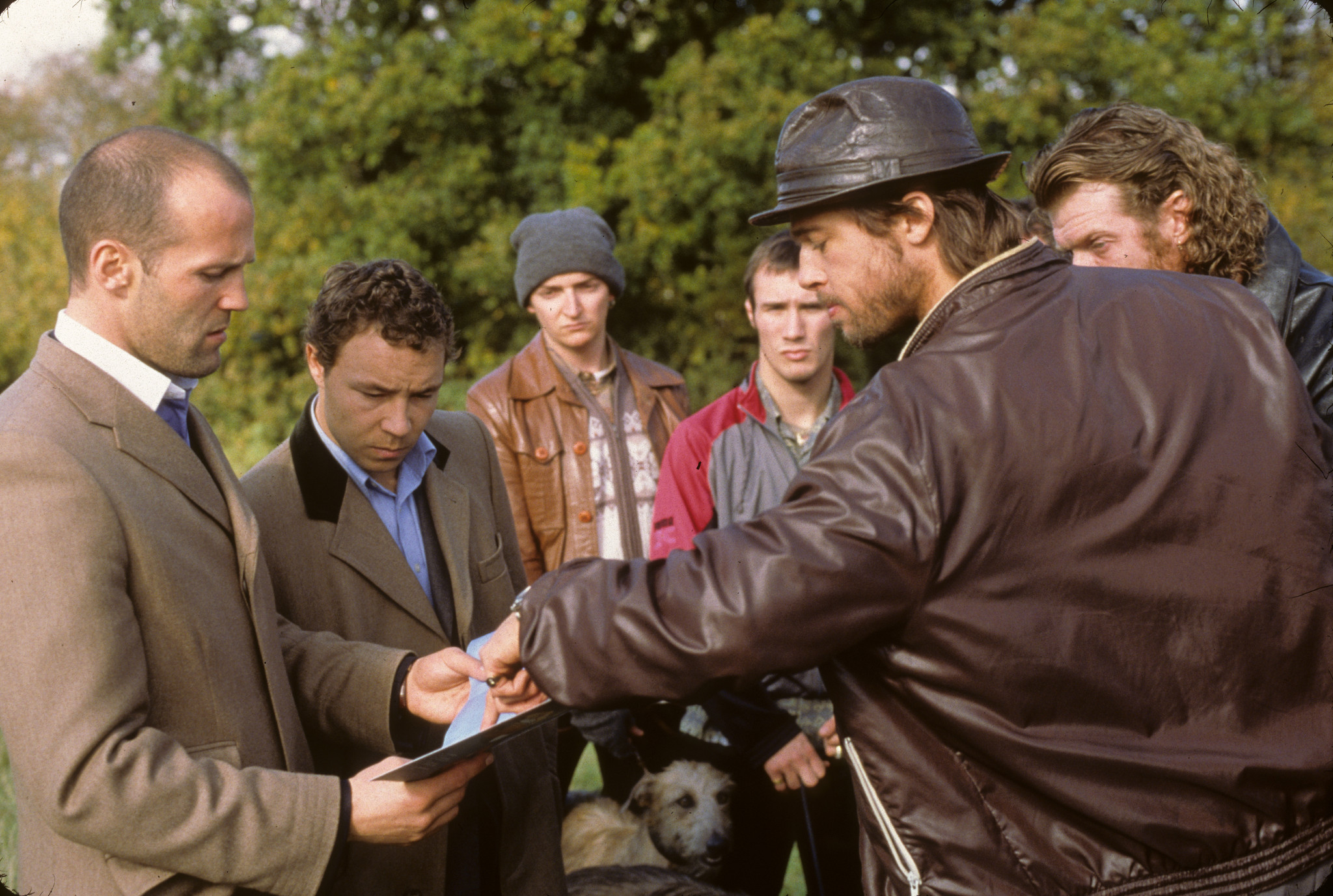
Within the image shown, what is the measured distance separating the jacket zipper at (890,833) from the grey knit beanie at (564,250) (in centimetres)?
325

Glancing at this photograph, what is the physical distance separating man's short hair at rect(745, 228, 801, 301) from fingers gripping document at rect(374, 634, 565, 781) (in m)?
2.25

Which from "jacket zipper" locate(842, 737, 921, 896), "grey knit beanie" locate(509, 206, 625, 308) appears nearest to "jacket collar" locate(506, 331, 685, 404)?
"grey knit beanie" locate(509, 206, 625, 308)

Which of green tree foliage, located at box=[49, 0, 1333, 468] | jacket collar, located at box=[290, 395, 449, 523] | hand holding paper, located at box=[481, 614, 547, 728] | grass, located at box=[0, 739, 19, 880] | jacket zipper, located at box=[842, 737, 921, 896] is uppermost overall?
green tree foliage, located at box=[49, 0, 1333, 468]

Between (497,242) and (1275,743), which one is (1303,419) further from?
(497,242)

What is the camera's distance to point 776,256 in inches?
163

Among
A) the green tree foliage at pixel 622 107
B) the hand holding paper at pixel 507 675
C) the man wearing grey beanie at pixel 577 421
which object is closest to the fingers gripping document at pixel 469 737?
the hand holding paper at pixel 507 675

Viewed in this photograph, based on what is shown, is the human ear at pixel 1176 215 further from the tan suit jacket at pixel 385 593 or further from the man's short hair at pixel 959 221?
the tan suit jacket at pixel 385 593

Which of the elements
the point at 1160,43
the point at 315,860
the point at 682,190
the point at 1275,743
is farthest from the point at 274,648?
the point at 1160,43

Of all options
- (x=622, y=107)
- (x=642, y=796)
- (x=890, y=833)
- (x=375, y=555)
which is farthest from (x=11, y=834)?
(x=622, y=107)

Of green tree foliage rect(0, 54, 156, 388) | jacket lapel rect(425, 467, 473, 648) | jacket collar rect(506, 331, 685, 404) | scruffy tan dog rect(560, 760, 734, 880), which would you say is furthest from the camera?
green tree foliage rect(0, 54, 156, 388)

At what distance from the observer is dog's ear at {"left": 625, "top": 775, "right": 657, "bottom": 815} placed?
4445mm

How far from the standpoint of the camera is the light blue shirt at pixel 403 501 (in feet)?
9.72

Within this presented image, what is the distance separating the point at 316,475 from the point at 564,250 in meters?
2.30

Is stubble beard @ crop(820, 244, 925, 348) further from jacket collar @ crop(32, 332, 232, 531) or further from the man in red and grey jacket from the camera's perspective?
the man in red and grey jacket
